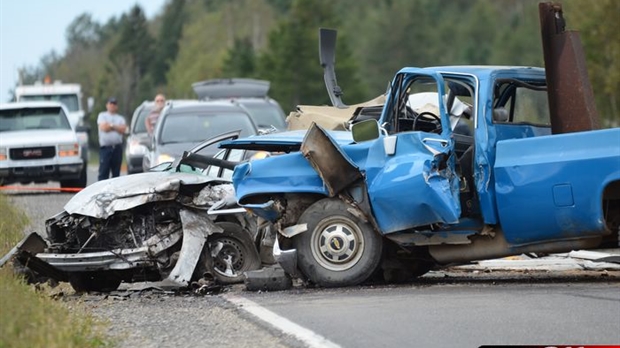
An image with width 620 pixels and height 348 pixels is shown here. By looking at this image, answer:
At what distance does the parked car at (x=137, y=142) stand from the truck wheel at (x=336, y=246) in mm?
12879

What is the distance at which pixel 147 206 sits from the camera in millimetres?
12484

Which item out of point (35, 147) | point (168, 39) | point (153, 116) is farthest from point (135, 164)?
point (168, 39)

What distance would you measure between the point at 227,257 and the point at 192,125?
942 centimetres

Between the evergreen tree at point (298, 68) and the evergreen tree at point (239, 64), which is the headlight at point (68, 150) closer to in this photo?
the evergreen tree at point (298, 68)

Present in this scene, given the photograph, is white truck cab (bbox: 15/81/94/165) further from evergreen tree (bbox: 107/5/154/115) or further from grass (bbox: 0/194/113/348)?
evergreen tree (bbox: 107/5/154/115)

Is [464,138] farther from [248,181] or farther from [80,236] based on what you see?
[80,236]

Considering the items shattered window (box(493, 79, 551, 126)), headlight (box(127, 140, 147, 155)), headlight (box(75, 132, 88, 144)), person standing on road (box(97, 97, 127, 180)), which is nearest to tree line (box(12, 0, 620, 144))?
headlight (box(75, 132, 88, 144))

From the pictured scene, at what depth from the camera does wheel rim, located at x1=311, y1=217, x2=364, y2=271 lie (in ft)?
39.0

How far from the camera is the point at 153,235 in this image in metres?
12.4

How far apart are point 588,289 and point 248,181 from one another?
125 inches

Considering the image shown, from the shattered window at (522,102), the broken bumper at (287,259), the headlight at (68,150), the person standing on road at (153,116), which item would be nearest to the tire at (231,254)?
the broken bumper at (287,259)

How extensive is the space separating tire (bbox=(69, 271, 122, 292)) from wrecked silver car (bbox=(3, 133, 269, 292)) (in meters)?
0.04

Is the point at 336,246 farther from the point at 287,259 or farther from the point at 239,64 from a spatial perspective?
the point at 239,64

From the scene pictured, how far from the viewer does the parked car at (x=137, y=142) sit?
25984 mm
